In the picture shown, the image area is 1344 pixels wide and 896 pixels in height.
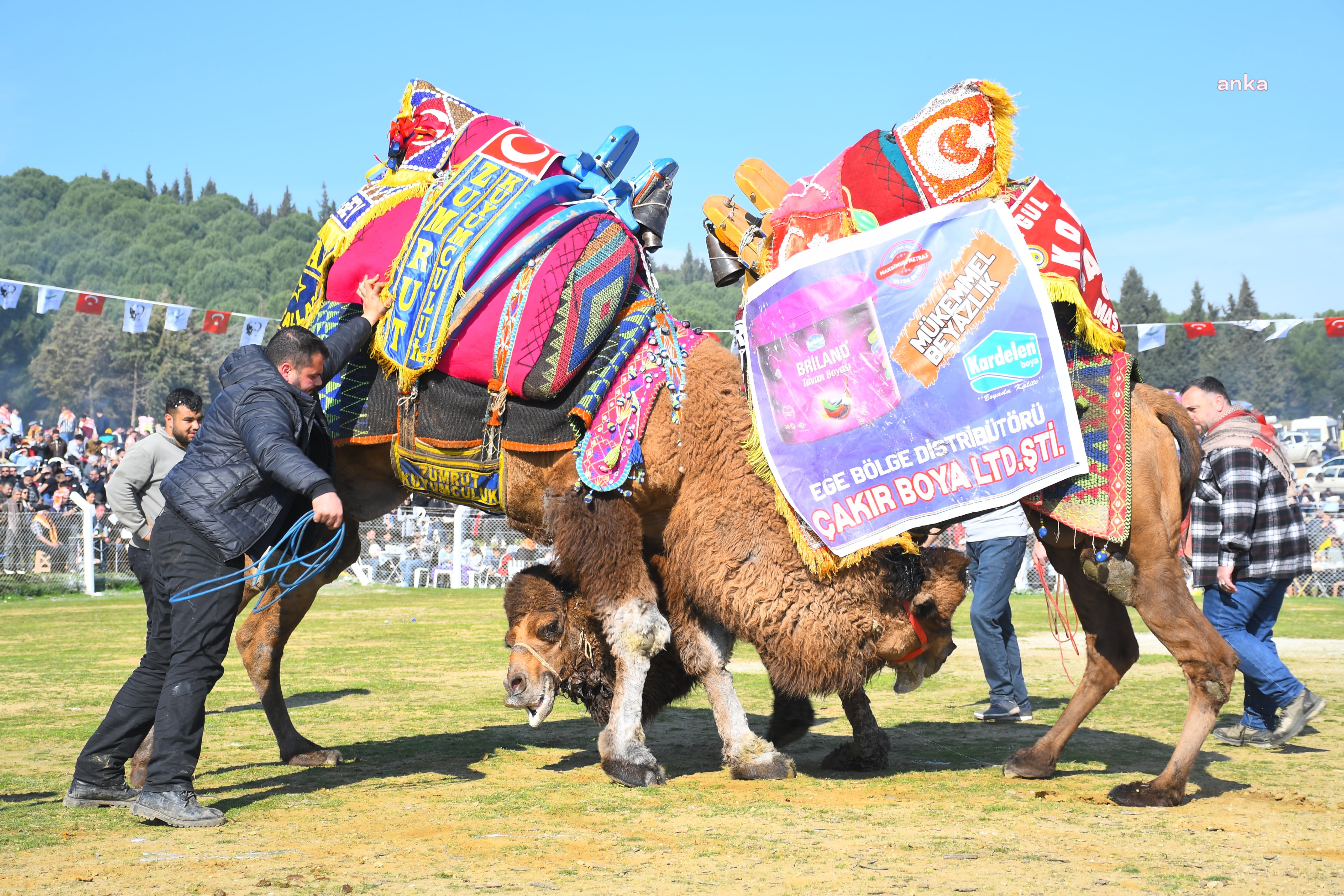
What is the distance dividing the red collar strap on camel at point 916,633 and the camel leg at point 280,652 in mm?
3260

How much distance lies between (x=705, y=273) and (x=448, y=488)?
152 metres

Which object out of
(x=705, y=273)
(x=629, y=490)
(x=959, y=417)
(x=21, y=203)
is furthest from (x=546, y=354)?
(x=705, y=273)

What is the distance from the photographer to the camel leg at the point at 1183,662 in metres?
5.33

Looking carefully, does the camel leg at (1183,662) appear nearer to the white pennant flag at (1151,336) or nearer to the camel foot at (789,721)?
the camel foot at (789,721)

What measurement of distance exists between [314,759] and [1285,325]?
2645 centimetres

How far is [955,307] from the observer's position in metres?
5.41

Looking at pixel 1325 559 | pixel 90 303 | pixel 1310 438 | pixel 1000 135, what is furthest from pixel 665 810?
pixel 1310 438

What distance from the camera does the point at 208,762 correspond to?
6.52 m

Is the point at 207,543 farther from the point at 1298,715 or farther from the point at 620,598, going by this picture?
the point at 1298,715

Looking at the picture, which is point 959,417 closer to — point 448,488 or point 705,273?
point 448,488

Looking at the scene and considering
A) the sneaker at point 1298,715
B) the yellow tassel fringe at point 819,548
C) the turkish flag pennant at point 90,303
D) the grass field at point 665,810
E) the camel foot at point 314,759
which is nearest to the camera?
the grass field at point 665,810

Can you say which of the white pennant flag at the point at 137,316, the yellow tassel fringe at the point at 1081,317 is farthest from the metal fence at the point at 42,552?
the yellow tassel fringe at the point at 1081,317

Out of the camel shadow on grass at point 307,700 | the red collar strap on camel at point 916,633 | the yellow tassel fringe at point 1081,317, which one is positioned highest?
the yellow tassel fringe at point 1081,317

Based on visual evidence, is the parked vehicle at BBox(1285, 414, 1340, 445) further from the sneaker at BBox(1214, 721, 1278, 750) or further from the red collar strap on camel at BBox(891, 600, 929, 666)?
the red collar strap on camel at BBox(891, 600, 929, 666)
